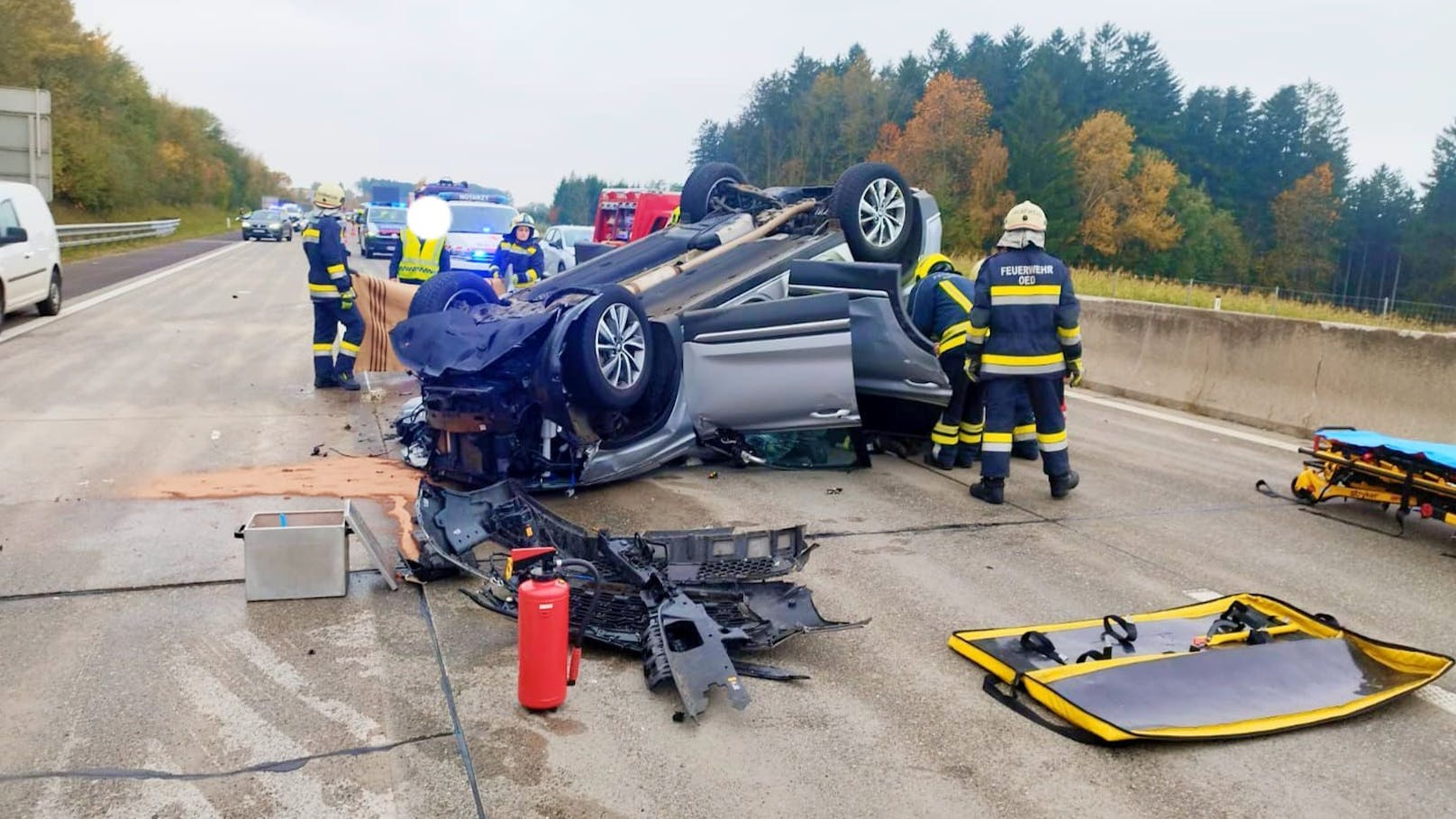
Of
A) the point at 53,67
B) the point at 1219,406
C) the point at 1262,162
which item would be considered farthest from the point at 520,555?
A: the point at 1262,162

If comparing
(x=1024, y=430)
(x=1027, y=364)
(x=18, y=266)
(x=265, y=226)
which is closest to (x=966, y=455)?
(x=1024, y=430)

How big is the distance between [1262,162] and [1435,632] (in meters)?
86.3

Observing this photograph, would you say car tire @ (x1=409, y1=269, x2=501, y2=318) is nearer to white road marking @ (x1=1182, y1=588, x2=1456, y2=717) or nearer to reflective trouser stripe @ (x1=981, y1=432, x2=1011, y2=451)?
reflective trouser stripe @ (x1=981, y1=432, x2=1011, y2=451)

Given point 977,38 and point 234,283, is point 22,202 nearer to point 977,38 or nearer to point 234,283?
point 234,283

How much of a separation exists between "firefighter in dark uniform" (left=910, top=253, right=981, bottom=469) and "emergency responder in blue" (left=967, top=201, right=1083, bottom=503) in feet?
2.28

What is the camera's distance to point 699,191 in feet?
29.8

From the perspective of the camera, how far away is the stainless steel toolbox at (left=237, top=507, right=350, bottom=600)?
4270 mm

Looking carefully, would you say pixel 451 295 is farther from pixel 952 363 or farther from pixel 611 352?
pixel 952 363

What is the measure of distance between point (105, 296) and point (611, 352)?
45.2 feet

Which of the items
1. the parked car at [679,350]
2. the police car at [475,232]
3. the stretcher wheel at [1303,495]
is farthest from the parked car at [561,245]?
the stretcher wheel at [1303,495]

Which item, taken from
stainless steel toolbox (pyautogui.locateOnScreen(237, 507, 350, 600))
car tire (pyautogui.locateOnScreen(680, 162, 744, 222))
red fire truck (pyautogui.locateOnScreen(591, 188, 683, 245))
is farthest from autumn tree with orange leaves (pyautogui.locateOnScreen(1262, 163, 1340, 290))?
stainless steel toolbox (pyautogui.locateOnScreen(237, 507, 350, 600))

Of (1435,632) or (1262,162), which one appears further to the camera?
(1262,162)

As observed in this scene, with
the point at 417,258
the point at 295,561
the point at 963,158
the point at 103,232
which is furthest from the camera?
the point at 963,158

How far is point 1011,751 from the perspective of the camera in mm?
3293
